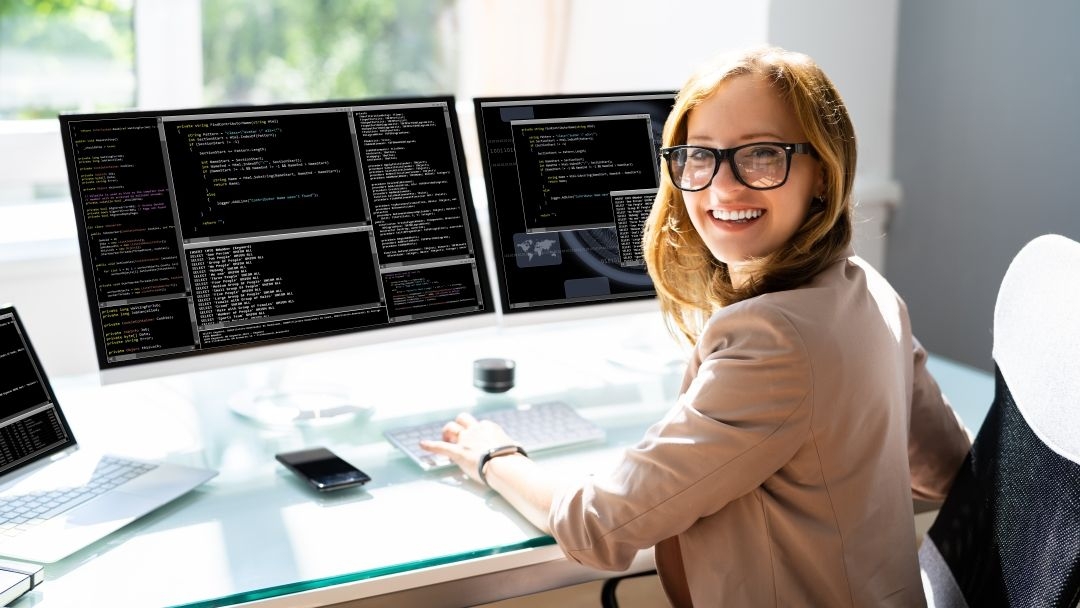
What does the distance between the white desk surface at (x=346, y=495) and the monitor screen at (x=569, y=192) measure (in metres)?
0.19

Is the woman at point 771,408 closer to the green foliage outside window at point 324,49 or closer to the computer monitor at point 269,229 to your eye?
the computer monitor at point 269,229

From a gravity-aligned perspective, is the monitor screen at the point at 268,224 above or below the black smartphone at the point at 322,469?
above

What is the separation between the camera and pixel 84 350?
6.56 feet

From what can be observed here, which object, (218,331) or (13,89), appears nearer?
(218,331)

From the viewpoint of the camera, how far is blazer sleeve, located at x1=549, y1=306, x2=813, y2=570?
101 cm

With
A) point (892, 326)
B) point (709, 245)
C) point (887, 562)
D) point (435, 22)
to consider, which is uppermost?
point (435, 22)

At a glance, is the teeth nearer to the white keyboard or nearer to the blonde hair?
the blonde hair

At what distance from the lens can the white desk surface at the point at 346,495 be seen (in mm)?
1063

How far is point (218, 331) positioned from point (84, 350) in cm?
75

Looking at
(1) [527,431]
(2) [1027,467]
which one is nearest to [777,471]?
(2) [1027,467]

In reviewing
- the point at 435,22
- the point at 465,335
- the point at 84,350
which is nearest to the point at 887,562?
the point at 465,335

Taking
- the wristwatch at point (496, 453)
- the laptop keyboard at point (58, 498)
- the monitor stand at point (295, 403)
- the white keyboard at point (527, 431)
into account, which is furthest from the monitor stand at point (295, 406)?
the wristwatch at point (496, 453)

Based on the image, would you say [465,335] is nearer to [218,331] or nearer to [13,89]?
Result: [218,331]

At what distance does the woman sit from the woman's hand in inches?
4.0
